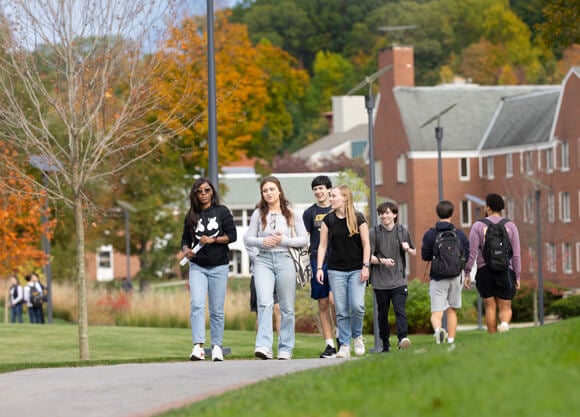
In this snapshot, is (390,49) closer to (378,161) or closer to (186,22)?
(378,161)

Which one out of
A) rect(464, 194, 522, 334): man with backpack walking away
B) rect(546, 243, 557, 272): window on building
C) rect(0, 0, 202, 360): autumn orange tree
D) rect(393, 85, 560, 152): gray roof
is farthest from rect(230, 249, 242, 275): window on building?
rect(464, 194, 522, 334): man with backpack walking away

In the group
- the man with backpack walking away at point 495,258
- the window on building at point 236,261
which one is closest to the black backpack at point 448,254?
the man with backpack walking away at point 495,258

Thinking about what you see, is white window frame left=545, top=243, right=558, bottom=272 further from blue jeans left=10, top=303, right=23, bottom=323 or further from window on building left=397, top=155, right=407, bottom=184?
blue jeans left=10, top=303, right=23, bottom=323

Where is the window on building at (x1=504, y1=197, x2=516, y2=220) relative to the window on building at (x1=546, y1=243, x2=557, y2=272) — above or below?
above

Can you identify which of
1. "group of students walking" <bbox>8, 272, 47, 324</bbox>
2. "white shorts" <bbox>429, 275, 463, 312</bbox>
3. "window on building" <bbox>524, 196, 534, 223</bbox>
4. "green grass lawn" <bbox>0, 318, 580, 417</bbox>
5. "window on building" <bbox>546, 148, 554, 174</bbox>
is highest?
"window on building" <bbox>546, 148, 554, 174</bbox>

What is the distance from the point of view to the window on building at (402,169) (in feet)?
255

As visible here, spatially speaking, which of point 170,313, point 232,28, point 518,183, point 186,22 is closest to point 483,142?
point 518,183

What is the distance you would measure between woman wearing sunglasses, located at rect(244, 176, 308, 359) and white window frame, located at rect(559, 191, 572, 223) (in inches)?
2187

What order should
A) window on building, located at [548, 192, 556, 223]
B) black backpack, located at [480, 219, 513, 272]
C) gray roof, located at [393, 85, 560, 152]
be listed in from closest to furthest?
1. black backpack, located at [480, 219, 513, 272]
2. window on building, located at [548, 192, 556, 223]
3. gray roof, located at [393, 85, 560, 152]

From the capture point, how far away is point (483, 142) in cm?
7775

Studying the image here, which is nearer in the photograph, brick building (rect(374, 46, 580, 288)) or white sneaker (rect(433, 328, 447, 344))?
white sneaker (rect(433, 328, 447, 344))

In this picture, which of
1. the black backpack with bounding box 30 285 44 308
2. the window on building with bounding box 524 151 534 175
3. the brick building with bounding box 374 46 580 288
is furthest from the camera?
the window on building with bounding box 524 151 534 175

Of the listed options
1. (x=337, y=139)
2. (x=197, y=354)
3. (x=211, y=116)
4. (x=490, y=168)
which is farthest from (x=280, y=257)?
(x=337, y=139)

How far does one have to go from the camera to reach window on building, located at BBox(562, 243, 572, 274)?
2677 inches
